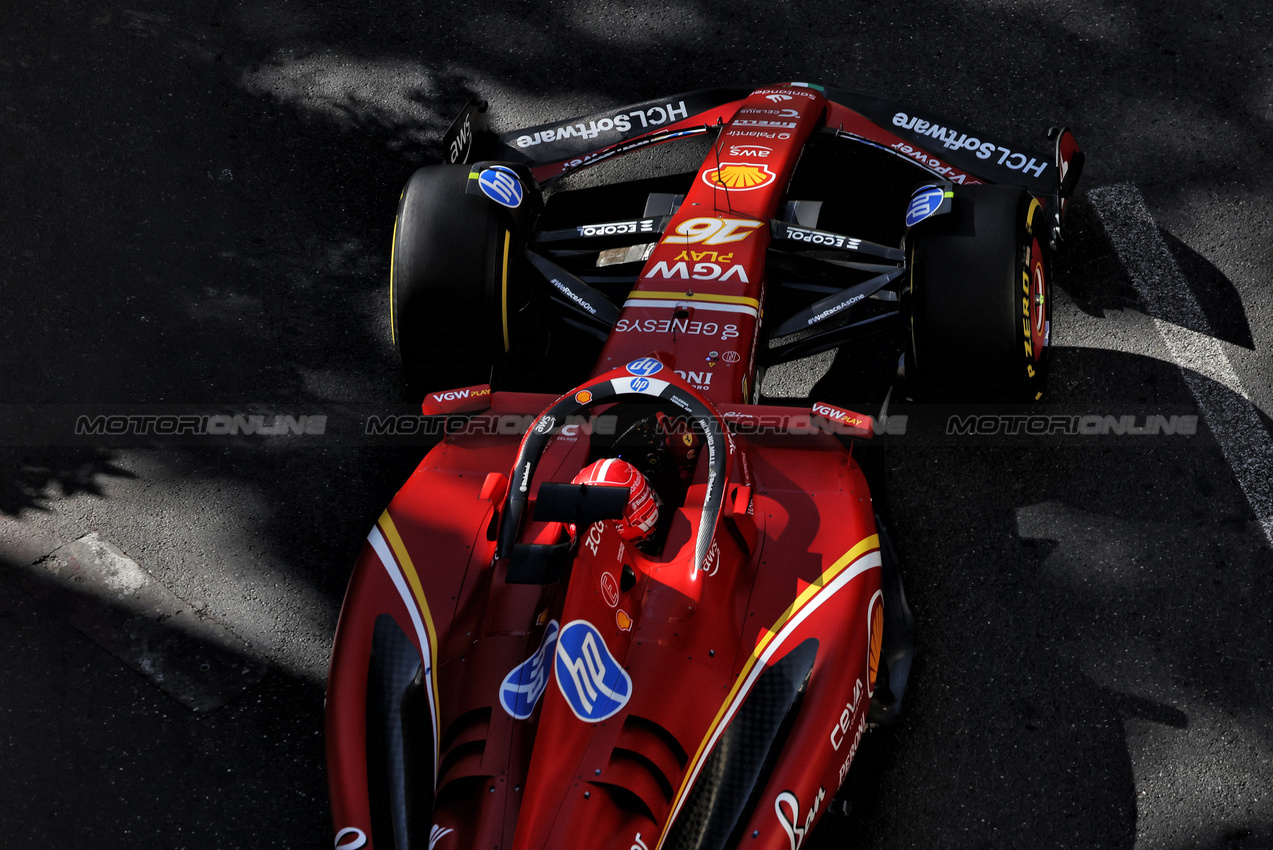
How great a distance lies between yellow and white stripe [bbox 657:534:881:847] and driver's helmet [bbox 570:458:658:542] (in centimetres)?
56

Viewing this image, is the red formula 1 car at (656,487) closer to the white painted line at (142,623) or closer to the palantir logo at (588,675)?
the palantir logo at (588,675)

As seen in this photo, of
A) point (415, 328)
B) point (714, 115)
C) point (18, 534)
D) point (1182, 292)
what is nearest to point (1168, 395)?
point (1182, 292)

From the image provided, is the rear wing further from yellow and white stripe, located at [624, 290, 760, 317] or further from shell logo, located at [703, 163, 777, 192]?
yellow and white stripe, located at [624, 290, 760, 317]

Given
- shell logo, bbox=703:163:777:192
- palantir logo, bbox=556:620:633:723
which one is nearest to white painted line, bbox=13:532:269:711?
palantir logo, bbox=556:620:633:723

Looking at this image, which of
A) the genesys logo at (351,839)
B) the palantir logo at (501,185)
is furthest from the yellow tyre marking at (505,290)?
the genesys logo at (351,839)

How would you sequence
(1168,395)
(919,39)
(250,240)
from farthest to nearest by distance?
1. (919,39)
2. (250,240)
3. (1168,395)

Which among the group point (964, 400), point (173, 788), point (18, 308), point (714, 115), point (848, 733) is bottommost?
point (173, 788)

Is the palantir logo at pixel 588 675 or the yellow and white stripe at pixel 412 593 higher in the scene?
the palantir logo at pixel 588 675

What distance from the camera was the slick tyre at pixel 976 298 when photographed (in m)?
3.97

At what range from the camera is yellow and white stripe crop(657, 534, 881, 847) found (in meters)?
3.08

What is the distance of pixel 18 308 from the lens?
5.52 metres

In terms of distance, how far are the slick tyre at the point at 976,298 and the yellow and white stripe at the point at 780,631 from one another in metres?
0.87

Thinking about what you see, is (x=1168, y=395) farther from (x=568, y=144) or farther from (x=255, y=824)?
(x=255, y=824)

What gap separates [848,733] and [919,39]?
4.50m
